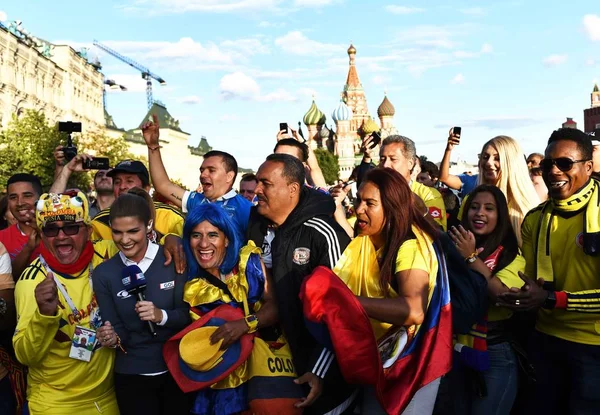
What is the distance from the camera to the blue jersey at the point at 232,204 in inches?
213

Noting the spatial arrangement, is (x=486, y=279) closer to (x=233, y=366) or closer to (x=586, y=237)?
(x=586, y=237)

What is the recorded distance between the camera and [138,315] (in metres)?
4.30

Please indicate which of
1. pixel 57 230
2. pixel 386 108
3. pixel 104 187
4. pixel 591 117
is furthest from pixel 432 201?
pixel 386 108

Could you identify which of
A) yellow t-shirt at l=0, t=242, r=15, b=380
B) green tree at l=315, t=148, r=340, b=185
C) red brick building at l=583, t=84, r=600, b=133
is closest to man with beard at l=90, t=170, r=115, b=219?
yellow t-shirt at l=0, t=242, r=15, b=380

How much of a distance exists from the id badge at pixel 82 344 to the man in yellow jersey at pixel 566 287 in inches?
107

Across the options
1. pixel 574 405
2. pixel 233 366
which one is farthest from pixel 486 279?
pixel 233 366

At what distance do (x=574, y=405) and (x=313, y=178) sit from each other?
10.4 ft

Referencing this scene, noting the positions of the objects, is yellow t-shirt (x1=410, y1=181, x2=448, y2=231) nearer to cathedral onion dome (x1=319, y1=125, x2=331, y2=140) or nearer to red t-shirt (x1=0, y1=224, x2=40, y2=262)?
red t-shirt (x1=0, y1=224, x2=40, y2=262)

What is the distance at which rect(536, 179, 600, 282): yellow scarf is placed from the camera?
424 cm

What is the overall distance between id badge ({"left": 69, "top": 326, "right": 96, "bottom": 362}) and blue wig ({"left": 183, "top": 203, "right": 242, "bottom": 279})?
749mm

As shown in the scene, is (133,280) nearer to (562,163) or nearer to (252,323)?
(252,323)

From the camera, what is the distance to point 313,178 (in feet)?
21.6

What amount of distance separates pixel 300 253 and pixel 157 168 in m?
2.60

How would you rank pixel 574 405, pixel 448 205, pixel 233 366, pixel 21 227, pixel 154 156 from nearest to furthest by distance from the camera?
pixel 233 366 < pixel 574 405 < pixel 21 227 < pixel 154 156 < pixel 448 205
